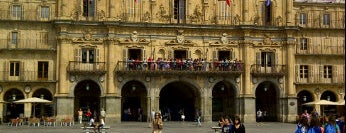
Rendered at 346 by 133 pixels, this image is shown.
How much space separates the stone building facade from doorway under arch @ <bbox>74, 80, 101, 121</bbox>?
0.09 metres

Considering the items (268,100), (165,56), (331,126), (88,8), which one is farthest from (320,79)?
(331,126)

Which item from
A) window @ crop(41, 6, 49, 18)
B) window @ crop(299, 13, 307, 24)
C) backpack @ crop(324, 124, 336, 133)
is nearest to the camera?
backpack @ crop(324, 124, 336, 133)

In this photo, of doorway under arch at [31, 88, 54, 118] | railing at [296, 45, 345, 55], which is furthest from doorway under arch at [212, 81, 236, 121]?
doorway under arch at [31, 88, 54, 118]

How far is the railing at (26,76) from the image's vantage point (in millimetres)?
48688

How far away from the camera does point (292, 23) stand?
53094 millimetres

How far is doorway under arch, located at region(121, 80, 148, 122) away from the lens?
5230 centimetres

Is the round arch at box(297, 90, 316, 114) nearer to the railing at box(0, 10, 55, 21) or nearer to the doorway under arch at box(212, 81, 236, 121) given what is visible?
the doorway under arch at box(212, 81, 236, 121)

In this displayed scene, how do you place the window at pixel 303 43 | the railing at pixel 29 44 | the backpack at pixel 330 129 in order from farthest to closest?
1. the window at pixel 303 43
2. the railing at pixel 29 44
3. the backpack at pixel 330 129

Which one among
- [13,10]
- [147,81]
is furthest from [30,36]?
[147,81]

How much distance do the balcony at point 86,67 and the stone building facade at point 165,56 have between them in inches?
3.4

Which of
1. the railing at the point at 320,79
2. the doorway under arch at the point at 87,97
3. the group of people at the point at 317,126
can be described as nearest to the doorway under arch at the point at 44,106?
the doorway under arch at the point at 87,97

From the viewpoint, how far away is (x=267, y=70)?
5219 cm

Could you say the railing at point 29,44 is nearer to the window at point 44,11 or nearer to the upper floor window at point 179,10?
the window at point 44,11

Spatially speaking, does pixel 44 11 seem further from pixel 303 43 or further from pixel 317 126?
pixel 317 126
